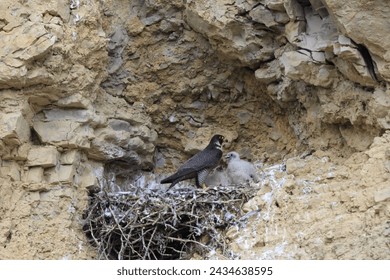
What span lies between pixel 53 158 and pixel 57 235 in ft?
2.11

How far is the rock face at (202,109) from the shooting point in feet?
25.4

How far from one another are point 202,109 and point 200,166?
0.71 m

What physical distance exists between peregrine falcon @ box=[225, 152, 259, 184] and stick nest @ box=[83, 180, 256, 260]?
1.30 ft

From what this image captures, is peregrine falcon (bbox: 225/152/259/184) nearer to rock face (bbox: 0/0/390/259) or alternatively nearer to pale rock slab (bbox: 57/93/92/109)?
rock face (bbox: 0/0/390/259)

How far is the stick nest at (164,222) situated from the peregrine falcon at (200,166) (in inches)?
15.9

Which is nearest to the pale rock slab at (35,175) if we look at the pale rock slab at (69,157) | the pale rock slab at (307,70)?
the pale rock slab at (69,157)

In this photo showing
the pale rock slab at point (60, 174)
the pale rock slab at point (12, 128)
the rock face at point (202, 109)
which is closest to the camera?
the rock face at point (202, 109)

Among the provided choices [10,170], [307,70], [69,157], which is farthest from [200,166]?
[10,170]

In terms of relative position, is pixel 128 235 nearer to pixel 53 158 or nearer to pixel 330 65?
pixel 53 158

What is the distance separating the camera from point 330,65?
27.2 feet

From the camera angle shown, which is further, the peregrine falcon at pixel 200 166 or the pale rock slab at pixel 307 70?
the peregrine falcon at pixel 200 166

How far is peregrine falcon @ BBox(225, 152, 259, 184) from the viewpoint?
29.1 feet

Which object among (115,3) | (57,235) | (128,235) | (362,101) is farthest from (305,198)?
(115,3)

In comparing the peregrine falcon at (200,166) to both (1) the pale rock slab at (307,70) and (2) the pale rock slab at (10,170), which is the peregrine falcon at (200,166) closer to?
(1) the pale rock slab at (307,70)
